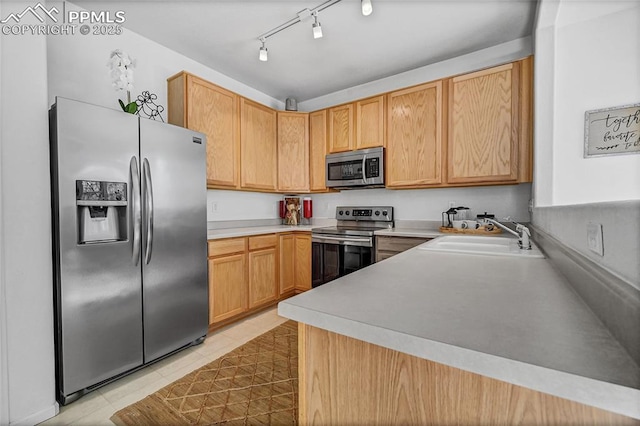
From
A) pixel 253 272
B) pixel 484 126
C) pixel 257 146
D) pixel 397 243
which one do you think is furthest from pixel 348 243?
pixel 484 126

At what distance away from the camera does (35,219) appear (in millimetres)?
1476

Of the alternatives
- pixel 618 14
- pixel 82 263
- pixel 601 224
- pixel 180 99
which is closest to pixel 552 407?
pixel 601 224

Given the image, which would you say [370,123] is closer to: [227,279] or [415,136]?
[415,136]

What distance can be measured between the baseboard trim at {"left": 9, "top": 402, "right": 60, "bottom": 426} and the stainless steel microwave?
284 cm

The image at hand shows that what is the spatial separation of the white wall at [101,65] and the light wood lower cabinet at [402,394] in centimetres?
264

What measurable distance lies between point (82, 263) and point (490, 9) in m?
3.34

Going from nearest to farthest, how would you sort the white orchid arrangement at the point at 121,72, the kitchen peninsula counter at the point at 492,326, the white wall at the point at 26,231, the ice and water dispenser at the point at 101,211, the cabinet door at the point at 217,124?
the kitchen peninsula counter at the point at 492,326 → the white wall at the point at 26,231 → the ice and water dispenser at the point at 101,211 → the white orchid arrangement at the point at 121,72 → the cabinet door at the point at 217,124

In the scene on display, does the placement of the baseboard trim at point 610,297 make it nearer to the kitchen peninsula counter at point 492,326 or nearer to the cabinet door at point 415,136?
the kitchen peninsula counter at point 492,326

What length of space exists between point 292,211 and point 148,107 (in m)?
2.02

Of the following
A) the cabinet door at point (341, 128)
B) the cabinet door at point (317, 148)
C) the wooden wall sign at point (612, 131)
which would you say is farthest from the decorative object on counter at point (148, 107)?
the wooden wall sign at point (612, 131)

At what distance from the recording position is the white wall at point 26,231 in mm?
1394

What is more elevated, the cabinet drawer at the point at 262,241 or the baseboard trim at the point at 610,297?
the baseboard trim at the point at 610,297

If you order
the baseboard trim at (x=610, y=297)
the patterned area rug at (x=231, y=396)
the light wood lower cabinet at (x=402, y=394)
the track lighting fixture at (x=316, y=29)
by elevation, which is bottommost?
the patterned area rug at (x=231, y=396)

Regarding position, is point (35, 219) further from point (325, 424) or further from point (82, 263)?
point (325, 424)
